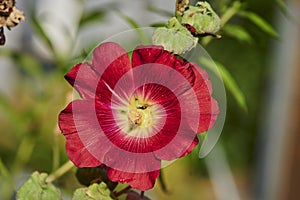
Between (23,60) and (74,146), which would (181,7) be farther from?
(23,60)

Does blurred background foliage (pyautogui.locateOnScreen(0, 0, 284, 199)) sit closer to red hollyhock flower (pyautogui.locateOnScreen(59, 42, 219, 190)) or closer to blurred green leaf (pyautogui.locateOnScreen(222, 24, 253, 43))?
blurred green leaf (pyautogui.locateOnScreen(222, 24, 253, 43))

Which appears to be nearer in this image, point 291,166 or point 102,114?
point 102,114

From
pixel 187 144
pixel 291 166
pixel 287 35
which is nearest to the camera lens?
pixel 187 144

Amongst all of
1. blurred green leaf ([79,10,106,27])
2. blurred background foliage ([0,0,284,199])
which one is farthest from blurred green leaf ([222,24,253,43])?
blurred green leaf ([79,10,106,27])

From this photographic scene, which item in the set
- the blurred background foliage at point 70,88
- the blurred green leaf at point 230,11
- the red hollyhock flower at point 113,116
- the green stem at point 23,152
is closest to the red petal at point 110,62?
the red hollyhock flower at point 113,116

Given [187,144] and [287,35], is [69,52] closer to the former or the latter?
[187,144]

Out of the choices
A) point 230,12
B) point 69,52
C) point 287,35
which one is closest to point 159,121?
point 230,12

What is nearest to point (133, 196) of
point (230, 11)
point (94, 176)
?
point (94, 176)

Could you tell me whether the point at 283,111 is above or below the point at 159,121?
below
